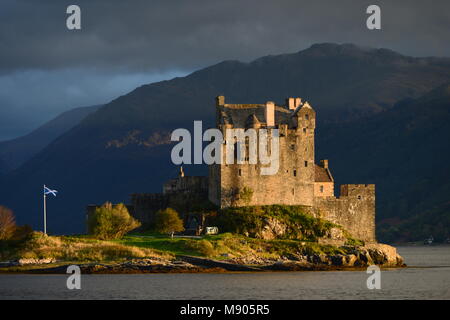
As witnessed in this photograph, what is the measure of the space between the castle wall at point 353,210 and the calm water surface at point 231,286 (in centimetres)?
1556

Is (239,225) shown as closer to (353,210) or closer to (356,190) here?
(353,210)

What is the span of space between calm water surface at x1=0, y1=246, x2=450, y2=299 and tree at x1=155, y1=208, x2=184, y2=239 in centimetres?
1558

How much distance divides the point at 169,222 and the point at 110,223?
6.34 m

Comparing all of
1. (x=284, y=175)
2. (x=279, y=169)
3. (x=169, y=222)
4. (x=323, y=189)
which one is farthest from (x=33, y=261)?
(x=323, y=189)

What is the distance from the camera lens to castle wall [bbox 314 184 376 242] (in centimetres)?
11300

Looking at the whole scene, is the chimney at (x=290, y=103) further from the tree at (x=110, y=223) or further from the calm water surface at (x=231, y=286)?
the calm water surface at (x=231, y=286)

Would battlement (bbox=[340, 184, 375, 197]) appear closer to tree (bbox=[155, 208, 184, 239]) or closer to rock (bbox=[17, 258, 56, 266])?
tree (bbox=[155, 208, 184, 239])

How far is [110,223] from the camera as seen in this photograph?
347 ft

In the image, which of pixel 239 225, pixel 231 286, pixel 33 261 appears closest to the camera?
pixel 231 286

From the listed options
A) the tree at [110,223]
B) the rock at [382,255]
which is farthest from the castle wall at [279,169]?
the tree at [110,223]

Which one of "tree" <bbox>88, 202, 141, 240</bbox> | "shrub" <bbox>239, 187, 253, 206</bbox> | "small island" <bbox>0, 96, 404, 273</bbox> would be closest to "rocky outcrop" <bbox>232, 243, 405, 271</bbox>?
"small island" <bbox>0, 96, 404, 273</bbox>

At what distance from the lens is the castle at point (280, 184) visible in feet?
355
